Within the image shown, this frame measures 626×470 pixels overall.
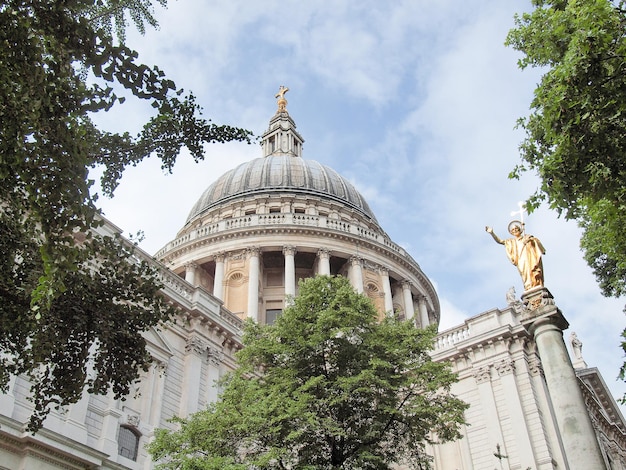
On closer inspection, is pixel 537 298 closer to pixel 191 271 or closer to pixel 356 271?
pixel 356 271

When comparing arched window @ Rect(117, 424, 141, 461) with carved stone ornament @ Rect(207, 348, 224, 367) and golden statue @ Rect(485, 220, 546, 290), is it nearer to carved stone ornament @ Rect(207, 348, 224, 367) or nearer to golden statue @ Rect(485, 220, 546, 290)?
carved stone ornament @ Rect(207, 348, 224, 367)

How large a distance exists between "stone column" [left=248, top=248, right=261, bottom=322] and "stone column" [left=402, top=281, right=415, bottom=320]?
10863 mm

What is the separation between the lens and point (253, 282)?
4291cm

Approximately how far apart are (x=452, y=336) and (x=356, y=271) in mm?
15187

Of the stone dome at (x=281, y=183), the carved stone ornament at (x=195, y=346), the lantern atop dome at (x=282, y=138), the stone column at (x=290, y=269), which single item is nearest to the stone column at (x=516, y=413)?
the carved stone ornament at (x=195, y=346)

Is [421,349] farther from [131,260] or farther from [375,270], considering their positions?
[375,270]

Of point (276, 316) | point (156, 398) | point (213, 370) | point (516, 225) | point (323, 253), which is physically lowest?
point (156, 398)

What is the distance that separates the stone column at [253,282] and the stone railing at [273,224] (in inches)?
89.1

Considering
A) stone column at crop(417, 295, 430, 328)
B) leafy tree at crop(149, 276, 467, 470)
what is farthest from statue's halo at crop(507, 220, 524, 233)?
stone column at crop(417, 295, 430, 328)

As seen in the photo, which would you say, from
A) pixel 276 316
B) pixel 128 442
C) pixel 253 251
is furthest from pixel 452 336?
pixel 253 251

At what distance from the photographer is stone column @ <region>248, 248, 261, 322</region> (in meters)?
41.9

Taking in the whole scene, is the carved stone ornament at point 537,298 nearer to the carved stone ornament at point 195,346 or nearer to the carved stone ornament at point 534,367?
the carved stone ornament at point 534,367

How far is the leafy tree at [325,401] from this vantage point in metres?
16.4

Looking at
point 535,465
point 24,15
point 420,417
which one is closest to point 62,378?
point 24,15
